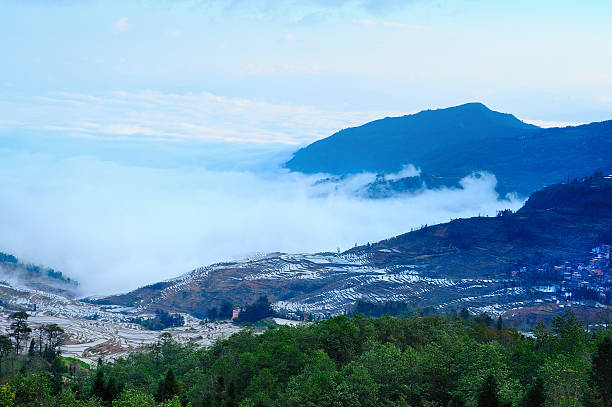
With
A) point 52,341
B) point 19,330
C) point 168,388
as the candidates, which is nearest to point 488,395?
point 168,388

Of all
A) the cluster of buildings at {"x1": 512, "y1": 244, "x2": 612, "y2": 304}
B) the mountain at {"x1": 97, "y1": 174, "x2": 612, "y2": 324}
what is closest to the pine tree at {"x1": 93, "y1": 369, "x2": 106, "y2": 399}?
the mountain at {"x1": 97, "y1": 174, "x2": 612, "y2": 324}

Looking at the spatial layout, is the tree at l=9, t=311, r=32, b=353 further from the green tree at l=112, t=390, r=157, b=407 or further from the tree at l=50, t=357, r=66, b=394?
the green tree at l=112, t=390, r=157, b=407

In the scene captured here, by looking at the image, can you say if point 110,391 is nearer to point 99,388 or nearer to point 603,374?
point 99,388

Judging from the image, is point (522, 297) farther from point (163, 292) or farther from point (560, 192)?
point (163, 292)

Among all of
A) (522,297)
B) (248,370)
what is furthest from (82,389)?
(522,297)

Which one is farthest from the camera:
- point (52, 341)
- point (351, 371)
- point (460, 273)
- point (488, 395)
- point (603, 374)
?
point (460, 273)

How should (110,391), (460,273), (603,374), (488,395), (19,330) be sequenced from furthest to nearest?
1. (460,273)
2. (19,330)
3. (110,391)
4. (603,374)
5. (488,395)
